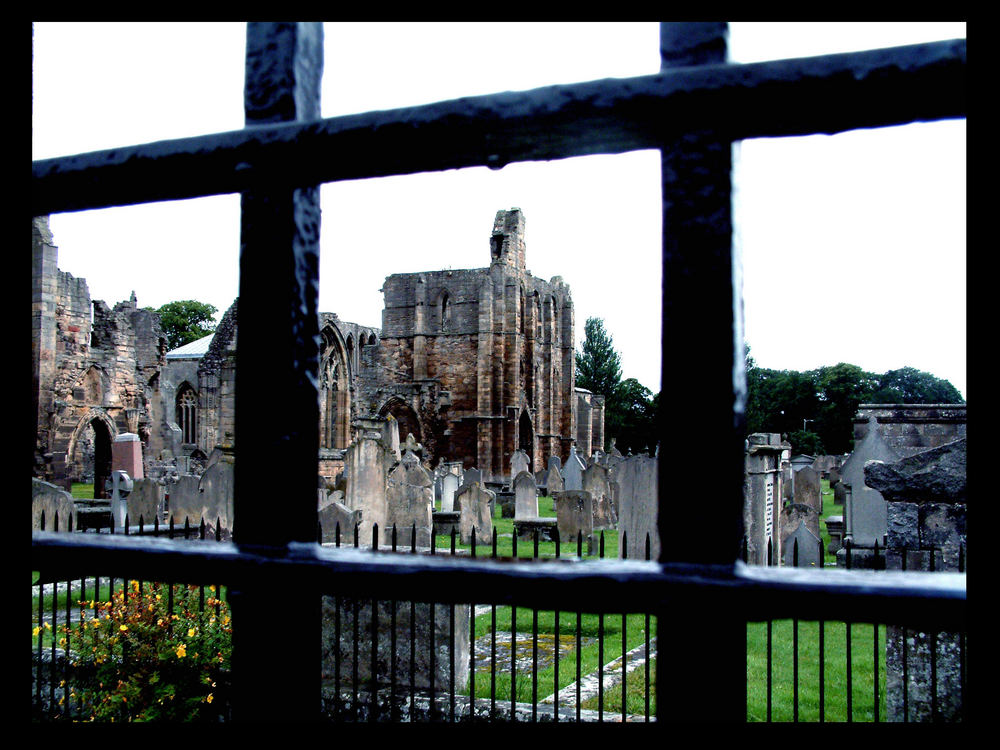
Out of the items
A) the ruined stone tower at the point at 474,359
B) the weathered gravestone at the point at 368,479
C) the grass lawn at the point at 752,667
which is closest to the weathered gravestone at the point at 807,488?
the grass lawn at the point at 752,667

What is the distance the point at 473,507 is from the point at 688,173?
12.9 meters

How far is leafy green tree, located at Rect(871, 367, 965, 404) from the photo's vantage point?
2357 inches

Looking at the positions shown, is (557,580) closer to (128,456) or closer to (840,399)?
(128,456)

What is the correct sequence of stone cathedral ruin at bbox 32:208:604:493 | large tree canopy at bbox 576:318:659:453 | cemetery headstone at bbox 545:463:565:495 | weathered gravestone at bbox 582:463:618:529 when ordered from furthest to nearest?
large tree canopy at bbox 576:318:659:453 → stone cathedral ruin at bbox 32:208:604:493 → cemetery headstone at bbox 545:463:565:495 → weathered gravestone at bbox 582:463:618:529

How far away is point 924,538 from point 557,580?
4.59m

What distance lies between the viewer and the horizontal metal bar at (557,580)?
0.89 meters

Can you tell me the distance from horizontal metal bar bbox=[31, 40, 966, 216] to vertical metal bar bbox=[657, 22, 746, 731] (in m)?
0.04

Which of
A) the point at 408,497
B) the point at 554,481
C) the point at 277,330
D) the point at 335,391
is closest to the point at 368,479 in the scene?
the point at 408,497

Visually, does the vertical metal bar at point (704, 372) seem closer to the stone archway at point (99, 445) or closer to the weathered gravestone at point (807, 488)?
the weathered gravestone at point (807, 488)

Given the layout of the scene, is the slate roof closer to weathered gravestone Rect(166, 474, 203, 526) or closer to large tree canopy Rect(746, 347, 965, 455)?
large tree canopy Rect(746, 347, 965, 455)

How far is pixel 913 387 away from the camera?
61.7 m

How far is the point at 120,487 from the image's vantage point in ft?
43.0

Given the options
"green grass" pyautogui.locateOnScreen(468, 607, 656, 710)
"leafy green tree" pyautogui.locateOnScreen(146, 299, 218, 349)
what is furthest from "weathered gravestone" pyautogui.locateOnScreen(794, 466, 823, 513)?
"leafy green tree" pyautogui.locateOnScreen(146, 299, 218, 349)
